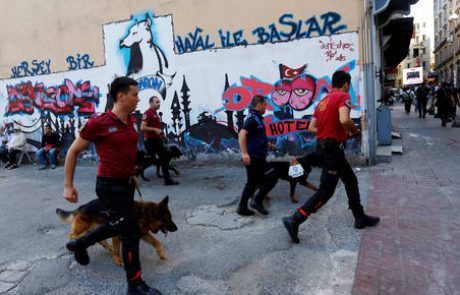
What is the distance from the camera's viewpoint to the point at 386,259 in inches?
154

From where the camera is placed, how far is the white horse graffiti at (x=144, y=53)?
9.59 m

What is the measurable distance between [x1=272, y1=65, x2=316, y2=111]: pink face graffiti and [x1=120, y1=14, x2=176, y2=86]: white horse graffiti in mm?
2628

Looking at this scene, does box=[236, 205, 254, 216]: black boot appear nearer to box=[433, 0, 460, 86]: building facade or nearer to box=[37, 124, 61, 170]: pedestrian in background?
box=[37, 124, 61, 170]: pedestrian in background

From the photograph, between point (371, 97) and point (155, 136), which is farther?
point (371, 97)

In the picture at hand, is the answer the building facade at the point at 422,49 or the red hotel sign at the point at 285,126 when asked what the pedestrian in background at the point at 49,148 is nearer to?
the red hotel sign at the point at 285,126

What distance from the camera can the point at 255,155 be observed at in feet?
17.6

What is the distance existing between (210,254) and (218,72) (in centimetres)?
561

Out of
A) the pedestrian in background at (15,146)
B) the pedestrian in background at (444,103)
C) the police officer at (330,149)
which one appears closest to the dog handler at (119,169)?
the police officer at (330,149)

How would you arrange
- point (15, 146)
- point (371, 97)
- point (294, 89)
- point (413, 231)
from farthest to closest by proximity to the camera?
1. point (15, 146)
2. point (294, 89)
3. point (371, 97)
4. point (413, 231)

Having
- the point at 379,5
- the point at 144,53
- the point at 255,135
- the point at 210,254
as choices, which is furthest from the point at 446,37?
the point at 210,254

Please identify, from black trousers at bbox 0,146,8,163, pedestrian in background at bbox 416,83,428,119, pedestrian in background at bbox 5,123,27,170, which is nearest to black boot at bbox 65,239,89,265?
pedestrian in background at bbox 5,123,27,170

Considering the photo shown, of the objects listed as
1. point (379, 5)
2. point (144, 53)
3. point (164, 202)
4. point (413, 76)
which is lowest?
point (164, 202)

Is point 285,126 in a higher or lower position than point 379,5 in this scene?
lower

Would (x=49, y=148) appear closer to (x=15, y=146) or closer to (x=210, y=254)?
(x=15, y=146)
